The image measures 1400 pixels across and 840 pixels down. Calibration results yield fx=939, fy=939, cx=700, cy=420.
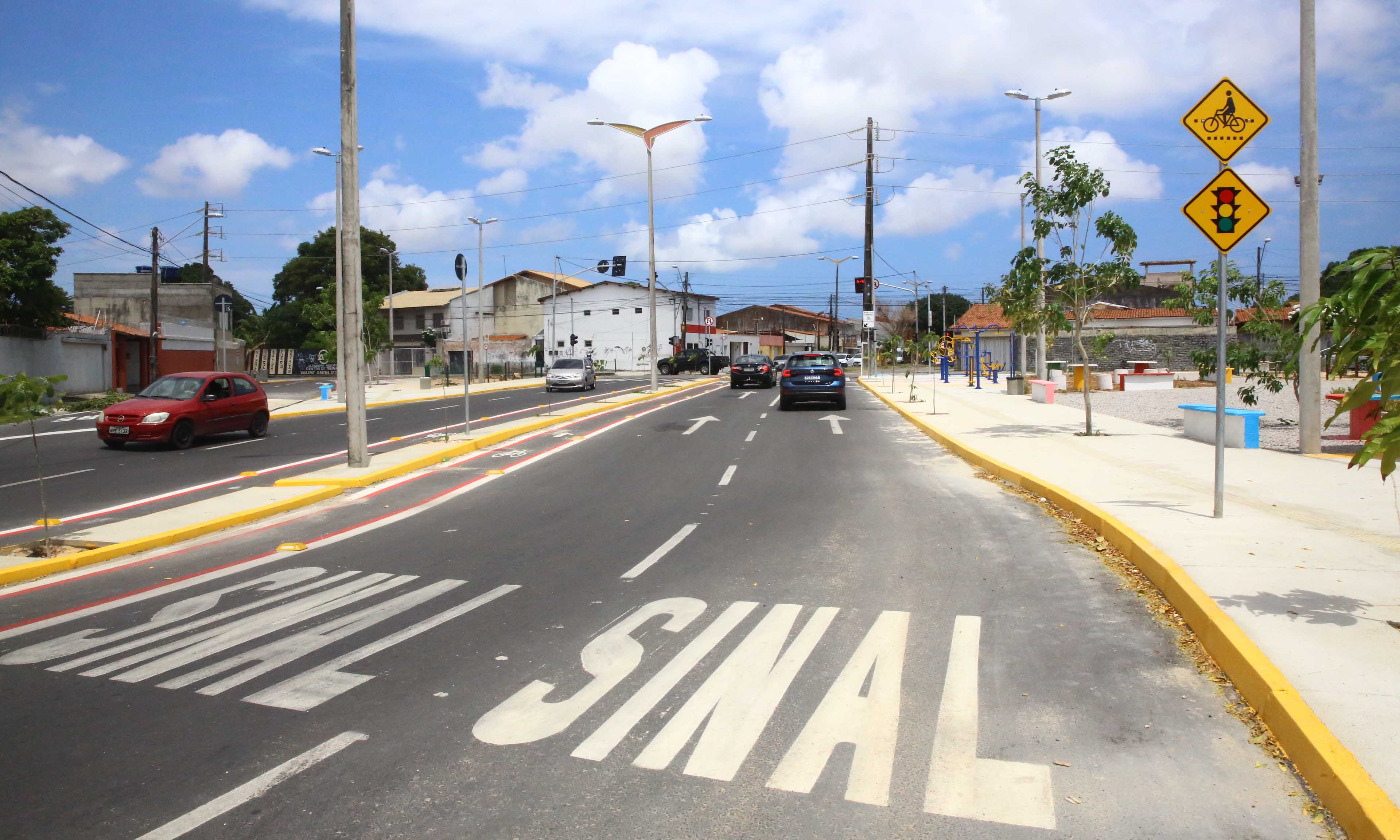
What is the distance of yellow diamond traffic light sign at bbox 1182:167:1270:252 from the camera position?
8.33m

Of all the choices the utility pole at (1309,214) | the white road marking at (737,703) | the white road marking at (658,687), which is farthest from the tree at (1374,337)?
the utility pole at (1309,214)

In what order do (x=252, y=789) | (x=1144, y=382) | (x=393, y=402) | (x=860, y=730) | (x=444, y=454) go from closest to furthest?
(x=252, y=789)
(x=860, y=730)
(x=444, y=454)
(x=1144, y=382)
(x=393, y=402)

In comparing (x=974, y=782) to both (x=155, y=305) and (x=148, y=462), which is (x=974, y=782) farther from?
(x=155, y=305)

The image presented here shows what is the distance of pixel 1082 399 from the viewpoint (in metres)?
30.0

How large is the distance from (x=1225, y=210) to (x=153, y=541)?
34.8ft

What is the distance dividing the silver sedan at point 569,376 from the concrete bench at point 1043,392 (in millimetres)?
20166

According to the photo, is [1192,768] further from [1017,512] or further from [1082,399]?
[1082,399]

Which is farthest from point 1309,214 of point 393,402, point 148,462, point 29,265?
point 29,265

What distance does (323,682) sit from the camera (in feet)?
17.3

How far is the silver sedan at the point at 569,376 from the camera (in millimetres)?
42469

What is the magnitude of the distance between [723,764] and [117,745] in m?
2.88

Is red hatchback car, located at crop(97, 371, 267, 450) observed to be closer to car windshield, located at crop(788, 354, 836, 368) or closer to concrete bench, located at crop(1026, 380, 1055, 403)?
car windshield, located at crop(788, 354, 836, 368)

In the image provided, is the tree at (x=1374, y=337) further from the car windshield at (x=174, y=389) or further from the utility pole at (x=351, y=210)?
the car windshield at (x=174, y=389)

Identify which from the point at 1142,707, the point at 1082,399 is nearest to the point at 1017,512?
the point at 1142,707
